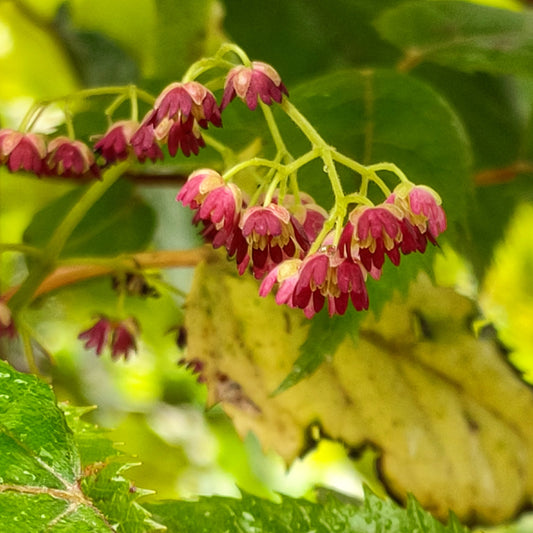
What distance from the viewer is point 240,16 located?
3.82ft

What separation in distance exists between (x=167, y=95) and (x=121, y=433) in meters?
0.99

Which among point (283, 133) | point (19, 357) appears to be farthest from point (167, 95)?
point (19, 357)

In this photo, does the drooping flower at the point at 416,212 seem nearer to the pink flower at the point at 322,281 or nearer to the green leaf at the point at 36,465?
the pink flower at the point at 322,281

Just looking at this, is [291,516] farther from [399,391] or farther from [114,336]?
[114,336]

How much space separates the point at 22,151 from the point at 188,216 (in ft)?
1.74

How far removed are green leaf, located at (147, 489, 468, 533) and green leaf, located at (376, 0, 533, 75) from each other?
0.48 meters

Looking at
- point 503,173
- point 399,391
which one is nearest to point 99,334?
point 399,391

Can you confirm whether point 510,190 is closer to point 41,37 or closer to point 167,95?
point 167,95

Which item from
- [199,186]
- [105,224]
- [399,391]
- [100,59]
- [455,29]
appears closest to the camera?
[199,186]

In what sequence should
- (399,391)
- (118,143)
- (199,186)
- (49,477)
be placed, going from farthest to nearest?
(399,391) → (118,143) → (199,186) → (49,477)

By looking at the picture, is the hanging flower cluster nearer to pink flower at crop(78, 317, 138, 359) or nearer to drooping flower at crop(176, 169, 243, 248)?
drooping flower at crop(176, 169, 243, 248)

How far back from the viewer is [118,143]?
2.21 feet

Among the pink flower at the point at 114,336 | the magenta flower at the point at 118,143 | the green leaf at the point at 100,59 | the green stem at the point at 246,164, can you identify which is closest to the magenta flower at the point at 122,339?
the pink flower at the point at 114,336

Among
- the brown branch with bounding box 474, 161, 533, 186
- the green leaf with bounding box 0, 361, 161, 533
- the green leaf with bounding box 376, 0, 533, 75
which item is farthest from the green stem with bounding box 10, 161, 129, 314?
the brown branch with bounding box 474, 161, 533, 186
